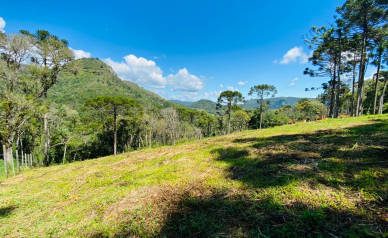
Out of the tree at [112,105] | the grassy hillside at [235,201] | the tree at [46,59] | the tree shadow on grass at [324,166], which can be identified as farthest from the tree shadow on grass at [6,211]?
the tree at [112,105]

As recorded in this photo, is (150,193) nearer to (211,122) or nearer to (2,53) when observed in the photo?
(2,53)

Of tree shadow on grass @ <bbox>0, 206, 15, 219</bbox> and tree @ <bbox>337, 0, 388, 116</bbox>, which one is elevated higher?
tree @ <bbox>337, 0, 388, 116</bbox>

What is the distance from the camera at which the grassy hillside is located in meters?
2.08

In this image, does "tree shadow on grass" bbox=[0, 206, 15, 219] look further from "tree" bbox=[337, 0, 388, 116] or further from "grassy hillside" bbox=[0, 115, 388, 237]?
"tree" bbox=[337, 0, 388, 116]

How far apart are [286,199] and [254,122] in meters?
56.3

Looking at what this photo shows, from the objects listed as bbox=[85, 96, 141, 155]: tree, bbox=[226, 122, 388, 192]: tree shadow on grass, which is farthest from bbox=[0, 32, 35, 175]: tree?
bbox=[226, 122, 388, 192]: tree shadow on grass

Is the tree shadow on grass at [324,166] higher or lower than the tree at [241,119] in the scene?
higher

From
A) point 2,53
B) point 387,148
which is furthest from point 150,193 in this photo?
point 2,53

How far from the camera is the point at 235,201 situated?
2.79 m

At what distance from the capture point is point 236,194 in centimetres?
302

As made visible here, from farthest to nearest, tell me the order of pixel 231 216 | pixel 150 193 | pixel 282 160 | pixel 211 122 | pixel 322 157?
pixel 211 122
pixel 282 160
pixel 322 157
pixel 150 193
pixel 231 216

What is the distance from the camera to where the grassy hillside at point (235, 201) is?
6.82 feet

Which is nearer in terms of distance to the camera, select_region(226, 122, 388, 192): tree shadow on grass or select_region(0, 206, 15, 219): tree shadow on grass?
select_region(226, 122, 388, 192): tree shadow on grass

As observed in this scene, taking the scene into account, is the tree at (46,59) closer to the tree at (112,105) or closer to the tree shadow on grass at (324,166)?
the tree at (112,105)
